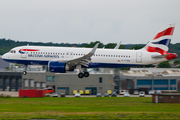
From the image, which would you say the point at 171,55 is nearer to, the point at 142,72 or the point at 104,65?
the point at 104,65

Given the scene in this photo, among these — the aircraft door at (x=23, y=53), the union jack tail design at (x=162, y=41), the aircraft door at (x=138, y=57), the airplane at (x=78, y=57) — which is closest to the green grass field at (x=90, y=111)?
the airplane at (x=78, y=57)

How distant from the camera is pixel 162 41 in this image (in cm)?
5316

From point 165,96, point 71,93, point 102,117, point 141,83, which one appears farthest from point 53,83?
point 102,117

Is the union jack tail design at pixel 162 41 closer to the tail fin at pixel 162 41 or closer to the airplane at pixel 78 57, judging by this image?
the tail fin at pixel 162 41

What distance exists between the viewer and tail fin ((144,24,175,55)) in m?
52.8

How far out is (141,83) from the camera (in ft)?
380

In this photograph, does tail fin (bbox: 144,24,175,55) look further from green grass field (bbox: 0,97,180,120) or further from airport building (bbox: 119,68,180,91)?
airport building (bbox: 119,68,180,91)

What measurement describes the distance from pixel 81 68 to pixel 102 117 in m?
12.0

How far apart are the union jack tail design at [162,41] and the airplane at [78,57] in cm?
43

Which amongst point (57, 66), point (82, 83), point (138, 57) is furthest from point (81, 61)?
point (82, 83)

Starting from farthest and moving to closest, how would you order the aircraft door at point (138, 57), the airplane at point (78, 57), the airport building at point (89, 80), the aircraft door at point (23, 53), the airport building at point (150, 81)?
the airport building at point (150, 81) < the airport building at point (89, 80) < the aircraft door at point (138, 57) < the aircraft door at point (23, 53) < the airplane at point (78, 57)

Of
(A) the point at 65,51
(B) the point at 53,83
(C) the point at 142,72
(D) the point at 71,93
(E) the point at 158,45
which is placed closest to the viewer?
(A) the point at 65,51

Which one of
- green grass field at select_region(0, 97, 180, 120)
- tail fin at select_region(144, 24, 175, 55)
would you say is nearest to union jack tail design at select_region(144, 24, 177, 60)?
tail fin at select_region(144, 24, 175, 55)

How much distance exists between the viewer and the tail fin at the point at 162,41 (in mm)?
52750
